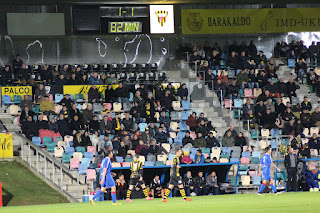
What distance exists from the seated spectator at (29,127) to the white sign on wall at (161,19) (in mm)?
9426

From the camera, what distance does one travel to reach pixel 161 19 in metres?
33.9

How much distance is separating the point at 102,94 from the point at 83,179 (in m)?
7.33

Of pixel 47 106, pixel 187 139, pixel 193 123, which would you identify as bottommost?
pixel 187 139

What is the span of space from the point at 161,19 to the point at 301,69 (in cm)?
802

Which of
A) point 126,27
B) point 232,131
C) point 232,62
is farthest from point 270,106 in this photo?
point 126,27

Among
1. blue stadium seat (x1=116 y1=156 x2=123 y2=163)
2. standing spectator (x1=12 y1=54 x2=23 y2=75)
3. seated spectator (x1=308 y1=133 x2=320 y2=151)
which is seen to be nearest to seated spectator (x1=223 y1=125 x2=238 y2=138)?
seated spectator (x1=308 y1=133 x2=320 y2=151)

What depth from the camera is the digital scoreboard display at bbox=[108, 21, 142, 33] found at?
107 ft

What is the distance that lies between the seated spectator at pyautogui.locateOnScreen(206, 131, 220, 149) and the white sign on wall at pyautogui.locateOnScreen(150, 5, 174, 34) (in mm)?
7706

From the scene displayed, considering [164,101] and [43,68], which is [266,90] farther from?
[43,68]

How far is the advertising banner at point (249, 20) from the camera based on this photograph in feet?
116

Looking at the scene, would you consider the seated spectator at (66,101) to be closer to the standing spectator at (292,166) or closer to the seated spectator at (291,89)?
the standing spectator at (292,166)

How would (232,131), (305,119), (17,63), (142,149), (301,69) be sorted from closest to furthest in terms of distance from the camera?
1. (142,149)
2. (232,131)
3. (305,119)
4. (17,63)
5. (301,69)

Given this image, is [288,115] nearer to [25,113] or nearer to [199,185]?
[199,185]

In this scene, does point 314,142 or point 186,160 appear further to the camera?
point 314,142
